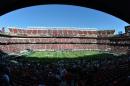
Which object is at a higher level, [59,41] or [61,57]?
[59,41]

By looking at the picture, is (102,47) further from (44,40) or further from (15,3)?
(15,3)

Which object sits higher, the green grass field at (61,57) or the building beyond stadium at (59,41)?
the building beyond stadium at (59,41)

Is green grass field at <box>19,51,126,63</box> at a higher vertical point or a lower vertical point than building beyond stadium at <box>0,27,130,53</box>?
lower

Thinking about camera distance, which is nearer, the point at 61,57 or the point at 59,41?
the point at 61,57

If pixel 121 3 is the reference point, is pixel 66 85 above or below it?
below

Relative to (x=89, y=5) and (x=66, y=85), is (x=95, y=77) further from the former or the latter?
(x=89, y=5)

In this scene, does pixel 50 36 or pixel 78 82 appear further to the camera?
pixel 50 36

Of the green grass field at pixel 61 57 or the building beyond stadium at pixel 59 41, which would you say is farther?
the building beyond stadium at pixel 59 41

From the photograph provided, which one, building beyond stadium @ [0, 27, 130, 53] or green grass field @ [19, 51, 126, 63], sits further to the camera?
building beyond stadium @ [0, 27, 130, 53]

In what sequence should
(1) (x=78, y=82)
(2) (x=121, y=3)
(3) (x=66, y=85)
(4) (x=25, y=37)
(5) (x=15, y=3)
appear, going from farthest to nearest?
(4) (x=25, y=37) < (1) (x=78, y=82) < (3) (x=66, y=85) < (5) (x=15, y=3) < (2) (x=121, y=3)

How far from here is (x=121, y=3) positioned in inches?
391

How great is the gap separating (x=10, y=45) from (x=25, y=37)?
25.6ft

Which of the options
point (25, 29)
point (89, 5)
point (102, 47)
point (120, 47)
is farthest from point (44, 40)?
point (89, 5)

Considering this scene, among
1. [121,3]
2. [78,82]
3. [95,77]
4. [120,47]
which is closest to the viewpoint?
[121,3]
